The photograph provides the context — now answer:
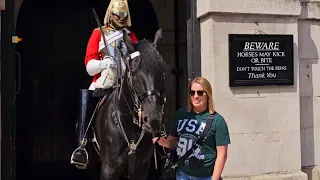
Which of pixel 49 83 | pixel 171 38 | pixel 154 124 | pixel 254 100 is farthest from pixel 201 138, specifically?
pixel 171 38

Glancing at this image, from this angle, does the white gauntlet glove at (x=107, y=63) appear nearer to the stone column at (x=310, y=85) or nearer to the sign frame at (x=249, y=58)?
the sign frame at (x=249, y=58)

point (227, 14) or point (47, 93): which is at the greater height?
point (227, 14)

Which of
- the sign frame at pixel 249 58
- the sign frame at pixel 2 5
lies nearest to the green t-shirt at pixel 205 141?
the sign frame at pixel 249 58

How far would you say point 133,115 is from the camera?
414 cm

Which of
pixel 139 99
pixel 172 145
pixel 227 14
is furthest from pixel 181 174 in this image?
pixel 227 14

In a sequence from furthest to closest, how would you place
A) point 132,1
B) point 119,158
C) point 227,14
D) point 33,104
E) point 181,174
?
point 132,1, point 33,104, point 227,14, point 119,158, point 181,174

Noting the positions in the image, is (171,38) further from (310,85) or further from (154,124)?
(154,124)

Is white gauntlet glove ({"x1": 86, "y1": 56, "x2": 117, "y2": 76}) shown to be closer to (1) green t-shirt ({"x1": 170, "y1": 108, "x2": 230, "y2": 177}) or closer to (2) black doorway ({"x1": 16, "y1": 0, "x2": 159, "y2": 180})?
(1) green t-shirt ({"x1": 170, "y1": 108, "x2": 230, "y2": 177})

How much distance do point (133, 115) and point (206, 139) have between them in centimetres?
84

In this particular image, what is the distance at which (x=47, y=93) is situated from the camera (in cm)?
788

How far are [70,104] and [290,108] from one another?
374 cm

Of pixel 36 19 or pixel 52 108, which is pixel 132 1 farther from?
pixel 52 108

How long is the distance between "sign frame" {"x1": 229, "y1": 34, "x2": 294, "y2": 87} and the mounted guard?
1.70 m

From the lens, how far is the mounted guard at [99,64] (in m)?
4.82
